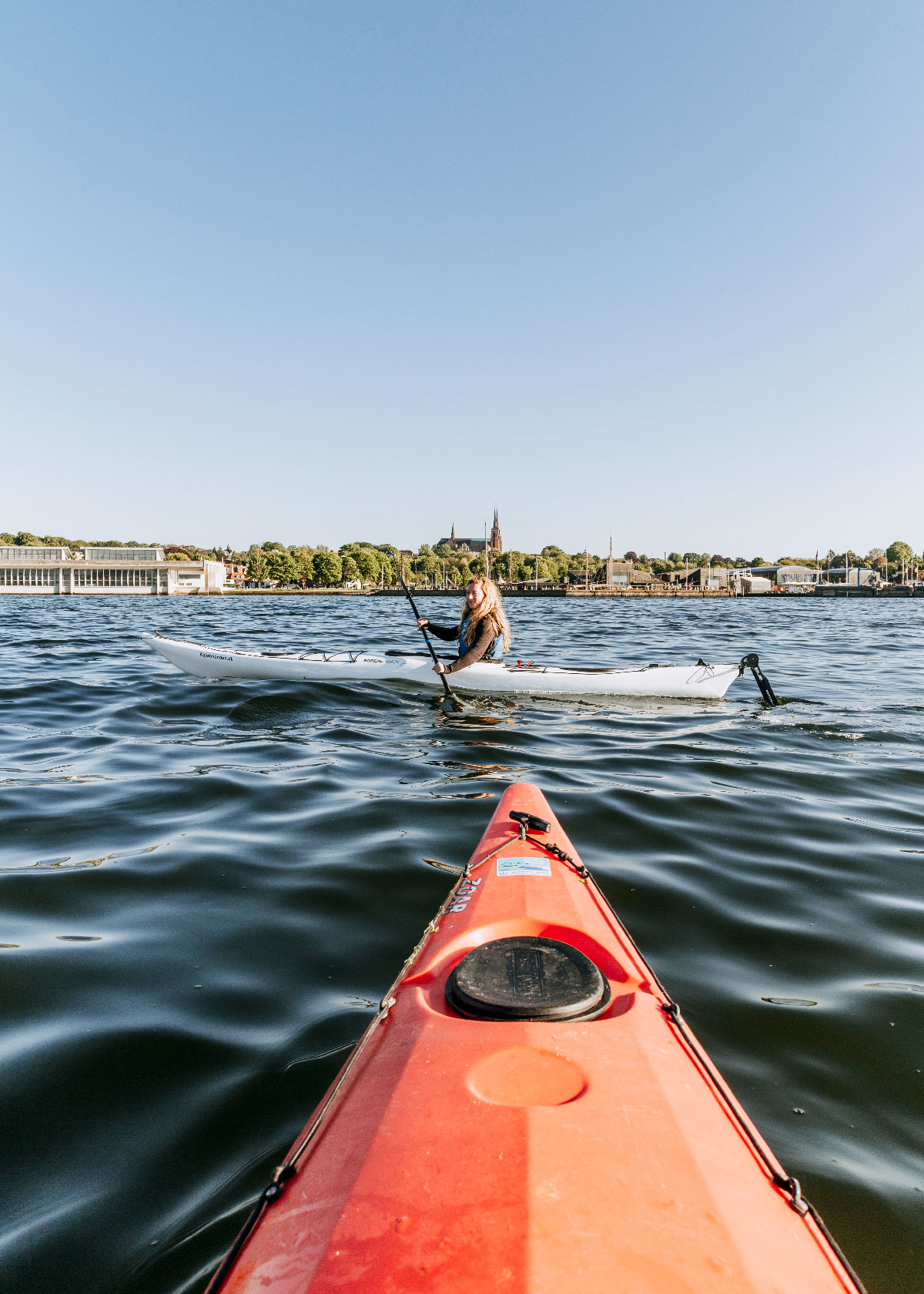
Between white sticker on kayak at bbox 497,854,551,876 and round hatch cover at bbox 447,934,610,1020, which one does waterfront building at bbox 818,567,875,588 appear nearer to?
white sticker on kayak at bbox 497,854,551,876

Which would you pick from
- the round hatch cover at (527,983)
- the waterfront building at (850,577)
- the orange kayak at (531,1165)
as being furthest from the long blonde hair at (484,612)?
the waterfront building at (850,577)

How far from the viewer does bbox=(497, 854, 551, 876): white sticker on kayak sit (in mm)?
3043

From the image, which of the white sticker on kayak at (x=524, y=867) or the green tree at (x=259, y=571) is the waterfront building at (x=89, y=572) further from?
the white sticker on kayak at (x=524, y=867)

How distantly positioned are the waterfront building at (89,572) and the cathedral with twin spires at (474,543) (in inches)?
3433

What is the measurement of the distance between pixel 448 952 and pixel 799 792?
5.15 m

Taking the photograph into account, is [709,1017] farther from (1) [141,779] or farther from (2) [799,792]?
(1) [141,779]

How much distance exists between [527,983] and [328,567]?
112 meters

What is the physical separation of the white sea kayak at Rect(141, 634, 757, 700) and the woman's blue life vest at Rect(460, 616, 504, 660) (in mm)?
209

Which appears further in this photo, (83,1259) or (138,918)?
(138,918)

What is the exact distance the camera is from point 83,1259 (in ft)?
6.35

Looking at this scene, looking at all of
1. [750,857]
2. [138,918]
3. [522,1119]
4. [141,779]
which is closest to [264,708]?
[141,779]

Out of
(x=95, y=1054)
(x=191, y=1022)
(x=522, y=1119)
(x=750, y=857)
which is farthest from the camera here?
(x=750, y=857)

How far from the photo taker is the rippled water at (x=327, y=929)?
2.20 metres

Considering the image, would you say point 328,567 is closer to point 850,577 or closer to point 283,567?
point 283,567
